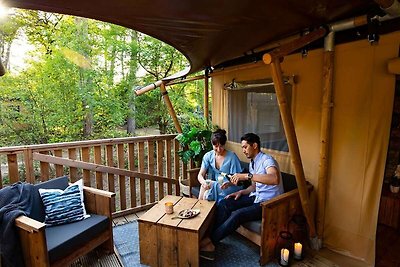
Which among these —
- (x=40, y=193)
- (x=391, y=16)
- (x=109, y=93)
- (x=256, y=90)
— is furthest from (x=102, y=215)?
(x=109, y=93)

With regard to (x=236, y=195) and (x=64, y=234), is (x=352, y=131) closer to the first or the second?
(x=236, y=195)

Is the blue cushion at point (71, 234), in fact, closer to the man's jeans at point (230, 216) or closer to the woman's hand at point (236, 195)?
the man's jeans at point (230, 216)

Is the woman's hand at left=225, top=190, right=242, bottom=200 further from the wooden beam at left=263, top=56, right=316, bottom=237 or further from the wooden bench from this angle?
the wooden beam at left=263, top=56, right=316, bottom=237

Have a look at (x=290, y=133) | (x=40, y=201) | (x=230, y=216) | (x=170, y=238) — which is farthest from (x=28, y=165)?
(x=290, y=133)

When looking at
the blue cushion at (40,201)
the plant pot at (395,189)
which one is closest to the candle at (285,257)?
the plant pot at (395,189)

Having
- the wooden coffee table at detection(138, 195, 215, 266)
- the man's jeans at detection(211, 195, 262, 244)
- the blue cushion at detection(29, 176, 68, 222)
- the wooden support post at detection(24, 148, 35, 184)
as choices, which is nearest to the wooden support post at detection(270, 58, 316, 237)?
the man's jeans at detection(211, 195, 262, 244)

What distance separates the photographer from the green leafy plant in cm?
345

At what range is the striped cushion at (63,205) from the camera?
2234mm

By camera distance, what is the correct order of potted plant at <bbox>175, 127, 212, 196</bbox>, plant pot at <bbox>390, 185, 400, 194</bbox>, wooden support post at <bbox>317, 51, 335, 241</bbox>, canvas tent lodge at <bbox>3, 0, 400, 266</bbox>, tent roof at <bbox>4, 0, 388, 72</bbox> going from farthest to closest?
potted plant at <bbox>175, 127, 212, 196</bbox>
plant pot at <bbox>390, 185, 400, 194</bbox>
wooden support post at <bbox>317, 51, 335, 241</bbox>
canvas tent lodge at <bbox>3, 0, 400, 266</bbox>
tent roof at <bbox>4, 0, 388, 72</bbox>

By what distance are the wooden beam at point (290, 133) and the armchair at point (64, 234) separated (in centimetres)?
171

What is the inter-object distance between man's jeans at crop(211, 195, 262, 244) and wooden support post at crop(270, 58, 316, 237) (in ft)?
1.43

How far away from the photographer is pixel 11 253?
181 cm

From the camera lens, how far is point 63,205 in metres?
2.30

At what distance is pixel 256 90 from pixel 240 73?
387 mm
